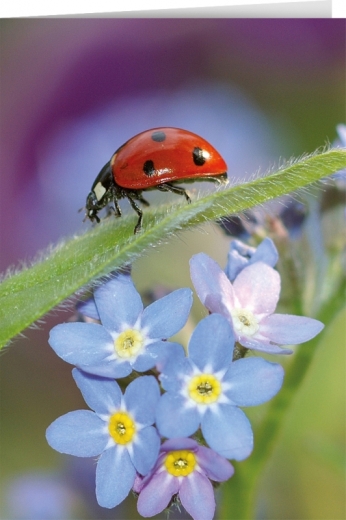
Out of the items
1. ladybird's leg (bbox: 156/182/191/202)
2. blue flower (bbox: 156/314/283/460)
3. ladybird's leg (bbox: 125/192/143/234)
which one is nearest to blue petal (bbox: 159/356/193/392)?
blue flower (bbox: 156/314/283/460)

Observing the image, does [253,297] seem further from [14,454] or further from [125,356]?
[14,454]

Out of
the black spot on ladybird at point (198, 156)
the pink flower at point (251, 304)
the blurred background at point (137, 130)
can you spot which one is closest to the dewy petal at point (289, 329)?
the pink flower at point (251, 304)

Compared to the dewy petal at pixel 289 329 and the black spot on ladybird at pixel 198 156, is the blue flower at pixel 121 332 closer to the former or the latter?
the dewy petal at pixel 289 329

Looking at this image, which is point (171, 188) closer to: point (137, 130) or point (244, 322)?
point (244, 322)

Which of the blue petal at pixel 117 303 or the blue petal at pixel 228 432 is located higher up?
the blue petal at pixel 117 303

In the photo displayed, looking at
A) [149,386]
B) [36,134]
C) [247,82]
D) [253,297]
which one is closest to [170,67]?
[247,82]
